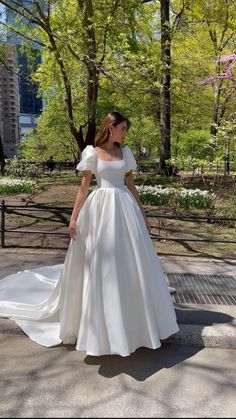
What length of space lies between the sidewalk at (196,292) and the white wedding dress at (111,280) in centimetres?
43

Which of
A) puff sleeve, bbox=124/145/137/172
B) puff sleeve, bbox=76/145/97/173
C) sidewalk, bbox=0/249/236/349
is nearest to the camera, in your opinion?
puff sleeve, bbox=76/145/97/173

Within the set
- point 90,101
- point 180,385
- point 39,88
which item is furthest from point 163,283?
point 39,88

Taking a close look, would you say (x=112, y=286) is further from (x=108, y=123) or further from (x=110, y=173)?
(x=108, y=123)

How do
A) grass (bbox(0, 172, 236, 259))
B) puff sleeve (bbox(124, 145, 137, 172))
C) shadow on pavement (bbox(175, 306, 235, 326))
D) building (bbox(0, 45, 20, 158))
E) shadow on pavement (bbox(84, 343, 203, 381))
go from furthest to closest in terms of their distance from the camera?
building (bbox(0, 45, 20, 158)), grass (bbox(0, 172, 236, 259)), shadow on pavement (bbox(175, 306, 235, 326)), puff sleeve (bbox(124, 145, 137, 172)), shadow on pavement (bbox(84, 343, 203, 381))

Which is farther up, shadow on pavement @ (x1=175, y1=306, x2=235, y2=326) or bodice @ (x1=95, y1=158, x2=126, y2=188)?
bodice @ (x1=95, y1=158, x2=126, y2=188)

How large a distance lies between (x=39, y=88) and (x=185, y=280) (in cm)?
2035

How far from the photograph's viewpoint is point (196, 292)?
17.7ft

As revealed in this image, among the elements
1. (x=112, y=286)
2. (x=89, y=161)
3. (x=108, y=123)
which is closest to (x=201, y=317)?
(x=112, y=286)

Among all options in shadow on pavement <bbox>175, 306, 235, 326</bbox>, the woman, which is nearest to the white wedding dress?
the woman

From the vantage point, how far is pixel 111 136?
12.5 ft

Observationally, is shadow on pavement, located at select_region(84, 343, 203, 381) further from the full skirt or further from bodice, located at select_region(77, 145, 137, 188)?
bodice, located at select_region(77, 145, 137, 188)

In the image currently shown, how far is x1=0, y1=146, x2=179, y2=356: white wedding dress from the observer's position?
11.5ft

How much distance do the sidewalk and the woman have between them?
429mm

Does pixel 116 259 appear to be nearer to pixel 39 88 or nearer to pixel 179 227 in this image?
pixel 179 227
